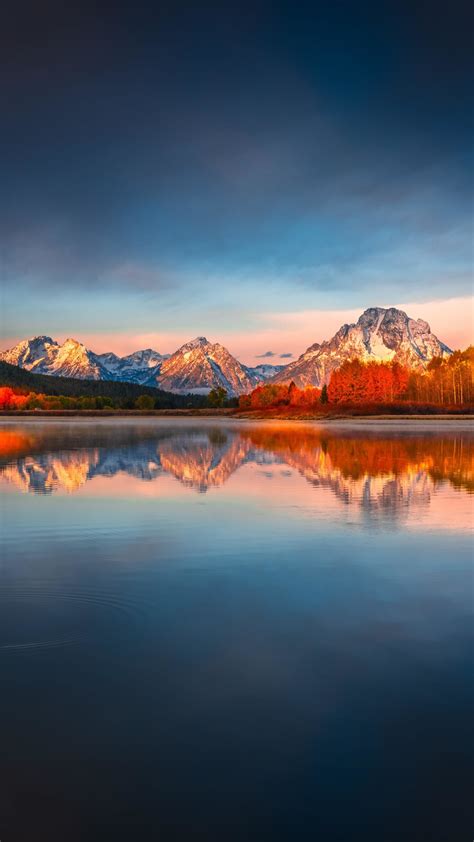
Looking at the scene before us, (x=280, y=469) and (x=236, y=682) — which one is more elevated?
(x=236, y=682)

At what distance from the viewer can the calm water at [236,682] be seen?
5695 millimetres

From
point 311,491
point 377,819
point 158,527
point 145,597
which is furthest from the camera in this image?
point 311,491

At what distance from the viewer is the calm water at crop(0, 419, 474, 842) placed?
18.7ft

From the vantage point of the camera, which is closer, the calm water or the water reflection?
the calm water

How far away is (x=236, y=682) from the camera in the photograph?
26.2ft

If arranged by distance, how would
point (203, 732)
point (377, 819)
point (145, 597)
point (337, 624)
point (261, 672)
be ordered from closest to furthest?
point (377, 819) < point (203, 732) < point (261, 672) < point (337, 624) < point (145, 597)

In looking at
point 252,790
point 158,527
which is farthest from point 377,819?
point 158,527

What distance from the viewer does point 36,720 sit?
6.97m

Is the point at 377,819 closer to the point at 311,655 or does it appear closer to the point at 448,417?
the point at 311,655

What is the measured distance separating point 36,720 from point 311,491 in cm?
1987

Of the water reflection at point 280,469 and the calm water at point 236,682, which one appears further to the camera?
the water reflection at point 280,469

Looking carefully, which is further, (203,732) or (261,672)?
(261,672)

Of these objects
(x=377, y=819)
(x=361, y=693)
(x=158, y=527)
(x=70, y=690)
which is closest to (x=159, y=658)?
(x=70, y=690)

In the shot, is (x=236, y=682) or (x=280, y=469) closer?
(x=236, y=682)
